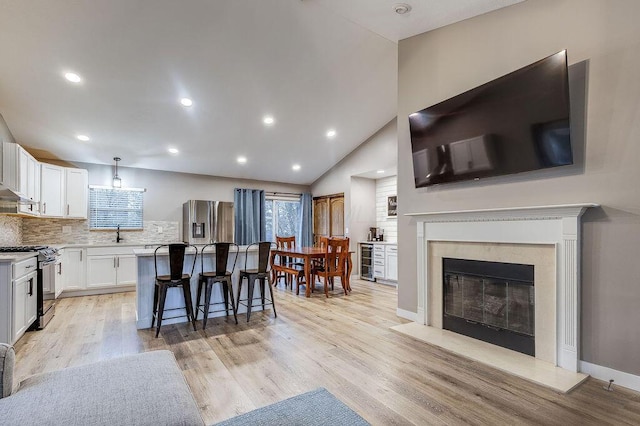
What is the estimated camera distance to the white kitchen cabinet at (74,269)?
5324mm

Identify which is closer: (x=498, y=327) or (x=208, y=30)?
(x=498, y=327)

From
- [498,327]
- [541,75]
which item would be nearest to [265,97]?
[541,75]

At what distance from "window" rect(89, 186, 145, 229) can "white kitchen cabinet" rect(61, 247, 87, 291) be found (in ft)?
2.79

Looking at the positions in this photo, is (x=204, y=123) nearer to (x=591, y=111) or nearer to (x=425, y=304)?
(x=425, y=304)

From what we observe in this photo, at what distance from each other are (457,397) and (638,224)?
181 cm

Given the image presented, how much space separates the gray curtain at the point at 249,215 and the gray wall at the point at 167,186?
0.72 feet

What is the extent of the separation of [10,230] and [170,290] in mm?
3188

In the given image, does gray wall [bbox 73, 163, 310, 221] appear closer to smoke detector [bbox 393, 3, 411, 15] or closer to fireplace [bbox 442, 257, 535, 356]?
smoke detector [bbox 393, 3, 411, 15]

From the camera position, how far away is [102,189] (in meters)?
6.23

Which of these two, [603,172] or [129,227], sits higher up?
[603,172]

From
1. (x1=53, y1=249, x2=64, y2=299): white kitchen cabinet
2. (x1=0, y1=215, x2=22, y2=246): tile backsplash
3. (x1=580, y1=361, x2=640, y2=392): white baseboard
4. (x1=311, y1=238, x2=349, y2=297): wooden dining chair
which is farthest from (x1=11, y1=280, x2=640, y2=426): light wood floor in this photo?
(x1=0, y1=215, x2=22, y2=246): tile backsplash

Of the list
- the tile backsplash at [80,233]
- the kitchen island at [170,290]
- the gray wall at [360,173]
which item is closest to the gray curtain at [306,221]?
the gray wall at [360,173]

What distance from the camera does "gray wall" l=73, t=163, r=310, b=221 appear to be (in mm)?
6312

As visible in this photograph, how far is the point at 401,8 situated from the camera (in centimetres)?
325
